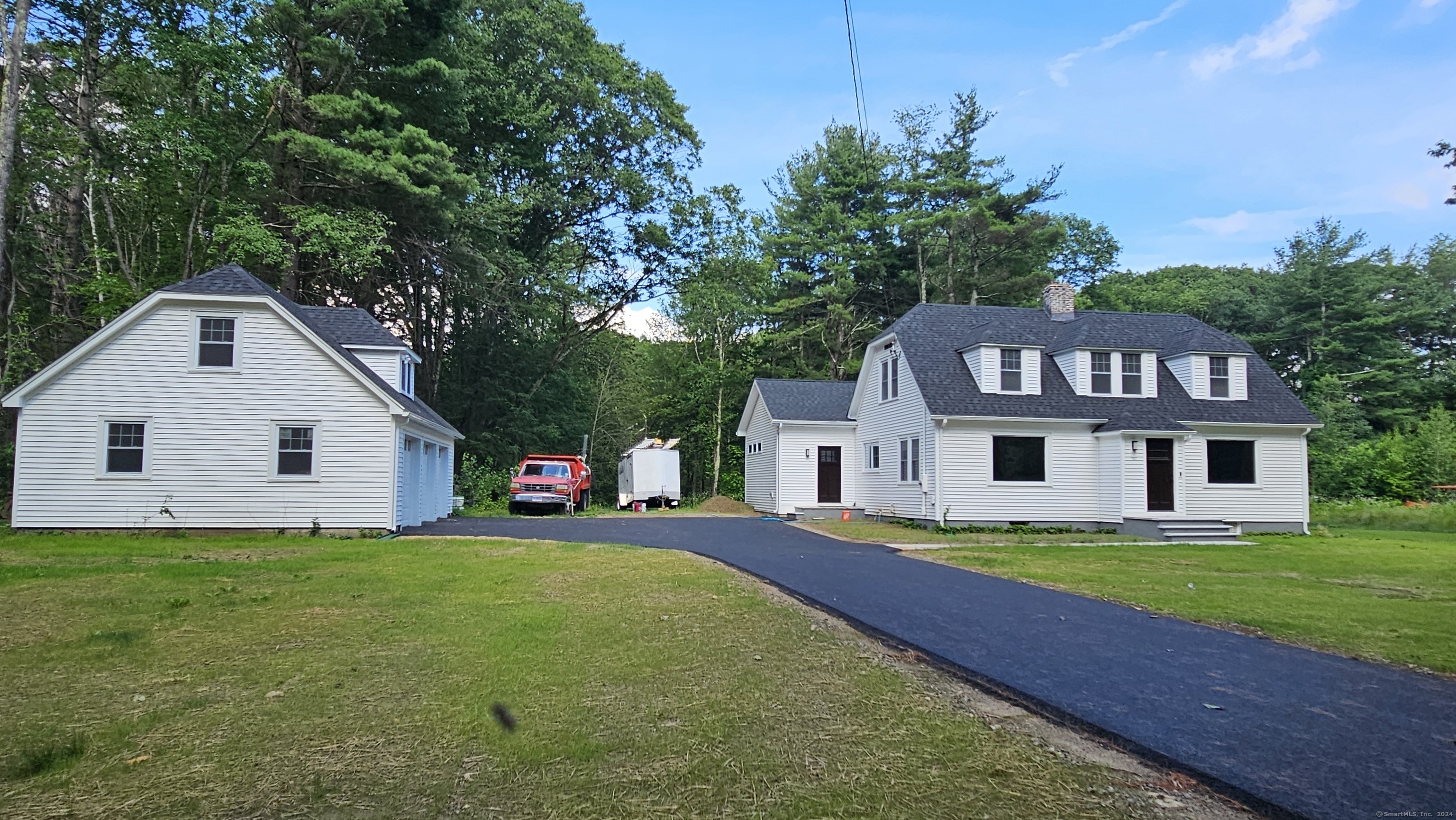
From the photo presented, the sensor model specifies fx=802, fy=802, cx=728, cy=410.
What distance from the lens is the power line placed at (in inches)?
354

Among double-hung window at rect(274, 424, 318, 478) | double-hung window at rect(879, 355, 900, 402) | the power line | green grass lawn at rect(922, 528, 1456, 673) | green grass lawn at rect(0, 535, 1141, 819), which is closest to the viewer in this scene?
green grass lawn at rect(0, 535, 1141, 819)

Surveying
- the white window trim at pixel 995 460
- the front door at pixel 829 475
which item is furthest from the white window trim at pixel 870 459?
the white window trim at pixel 995 460

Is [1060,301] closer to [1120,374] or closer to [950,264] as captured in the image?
[1120,374]

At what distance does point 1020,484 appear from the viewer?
68.6ft

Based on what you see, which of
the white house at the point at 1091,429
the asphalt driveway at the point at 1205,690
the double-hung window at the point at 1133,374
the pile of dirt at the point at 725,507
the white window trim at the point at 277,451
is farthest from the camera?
the pile of dirt at the point at 725,507

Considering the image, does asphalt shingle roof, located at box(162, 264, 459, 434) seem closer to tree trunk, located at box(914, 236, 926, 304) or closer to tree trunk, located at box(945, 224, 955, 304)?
tree trunk, located at box(914, 236, 926, 304)

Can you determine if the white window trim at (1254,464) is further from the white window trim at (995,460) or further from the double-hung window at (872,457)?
the double-hung window at (872,457)

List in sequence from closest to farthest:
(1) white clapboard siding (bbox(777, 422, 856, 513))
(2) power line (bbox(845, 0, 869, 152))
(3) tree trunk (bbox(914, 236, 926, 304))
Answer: (2) power line (bbox(845, 0, 869, 152)) < (1) white clapboard siding (bbox(777, 422, 856, 513)) < (3) tree trunk (bbox(914, 236, 926, 304))

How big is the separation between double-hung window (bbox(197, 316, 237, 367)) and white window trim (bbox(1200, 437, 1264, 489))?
23.8 m

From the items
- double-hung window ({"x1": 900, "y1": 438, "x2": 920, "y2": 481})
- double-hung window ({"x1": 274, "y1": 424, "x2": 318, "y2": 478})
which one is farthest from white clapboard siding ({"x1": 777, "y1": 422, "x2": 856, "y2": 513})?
double-hung window ({"x1": 274, "y1": 424, "x2": 318, "y2": 478})

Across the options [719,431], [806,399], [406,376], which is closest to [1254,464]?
[806,399]

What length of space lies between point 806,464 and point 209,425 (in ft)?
56.0

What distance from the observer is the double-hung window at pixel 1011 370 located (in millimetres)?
21703

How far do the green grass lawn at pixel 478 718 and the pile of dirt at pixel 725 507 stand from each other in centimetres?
2067
